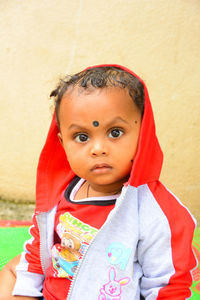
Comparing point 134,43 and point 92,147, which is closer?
point 92,147

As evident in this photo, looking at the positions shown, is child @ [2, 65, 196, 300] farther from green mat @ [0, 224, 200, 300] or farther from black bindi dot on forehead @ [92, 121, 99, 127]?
green mat @ [0, 224, 200, 300]

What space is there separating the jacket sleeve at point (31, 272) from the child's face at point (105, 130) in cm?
52

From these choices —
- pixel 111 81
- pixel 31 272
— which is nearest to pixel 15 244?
pixel 31 272

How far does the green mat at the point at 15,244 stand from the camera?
5.59 feet

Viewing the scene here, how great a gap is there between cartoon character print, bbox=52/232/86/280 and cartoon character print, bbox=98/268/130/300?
0.16 meters

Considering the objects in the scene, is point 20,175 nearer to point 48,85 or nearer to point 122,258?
point 48,85

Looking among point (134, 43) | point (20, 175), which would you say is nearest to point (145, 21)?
point (134, 43)

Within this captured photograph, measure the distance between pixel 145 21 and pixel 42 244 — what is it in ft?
5.67

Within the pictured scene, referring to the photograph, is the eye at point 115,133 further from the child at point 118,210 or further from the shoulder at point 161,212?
the shoulder at point 161,212

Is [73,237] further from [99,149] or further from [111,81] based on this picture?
[111,81]

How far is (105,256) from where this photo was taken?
1.09 meters

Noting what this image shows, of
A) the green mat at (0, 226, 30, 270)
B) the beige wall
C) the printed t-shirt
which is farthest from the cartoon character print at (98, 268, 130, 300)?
the beige wall

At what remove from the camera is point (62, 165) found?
1570 millimetres

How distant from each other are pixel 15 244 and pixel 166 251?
47.7 inches
